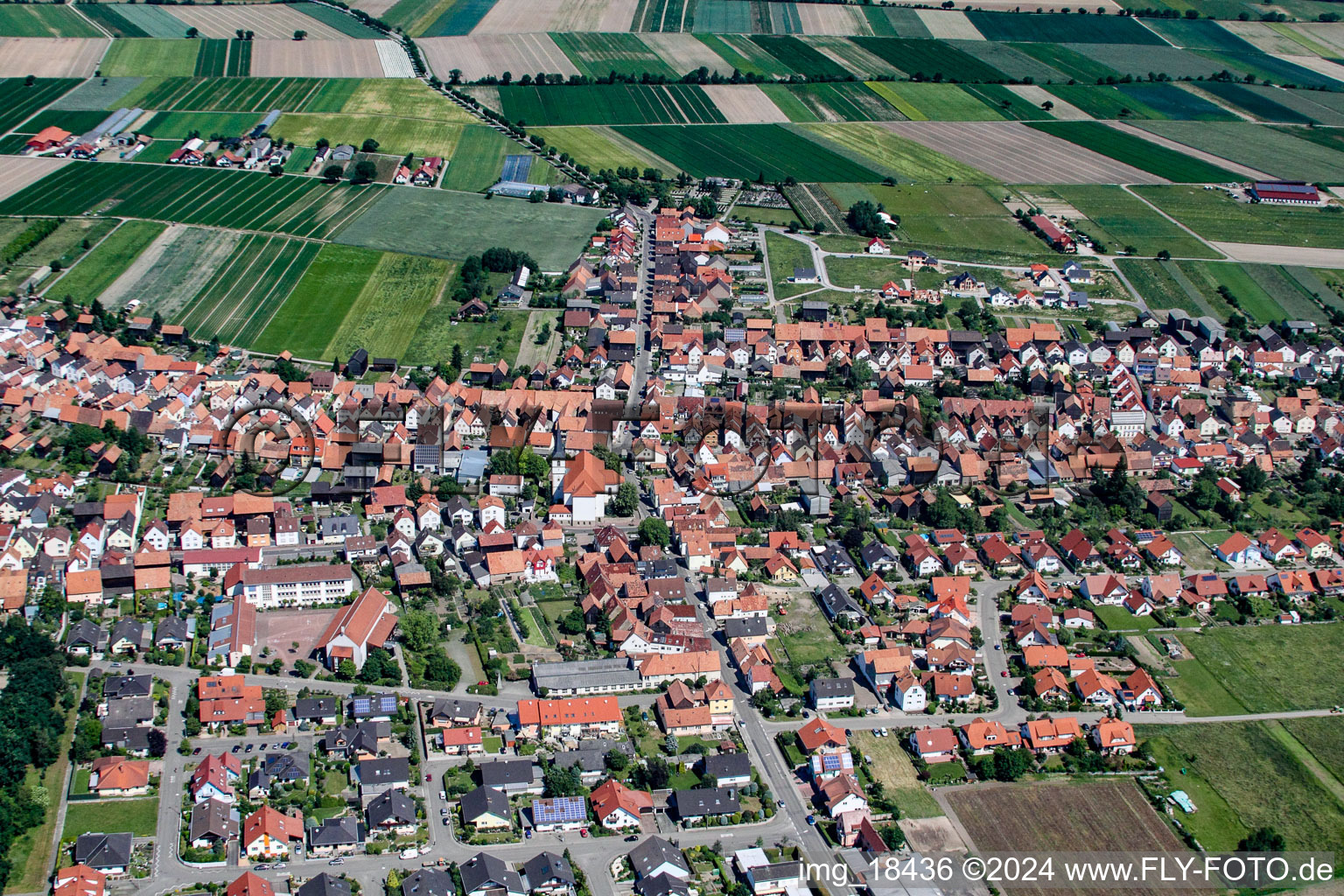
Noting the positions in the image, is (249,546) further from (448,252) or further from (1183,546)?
(1183,546)

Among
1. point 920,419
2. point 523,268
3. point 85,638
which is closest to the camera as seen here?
point 85,638

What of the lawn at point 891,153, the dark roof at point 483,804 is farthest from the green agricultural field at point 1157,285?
the dark roof at point 483,804

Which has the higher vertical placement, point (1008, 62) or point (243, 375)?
point (1008, 62)

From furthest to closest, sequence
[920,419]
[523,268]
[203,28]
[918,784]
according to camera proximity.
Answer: [203,28]
[523,268]
[920,419]
[918,784]

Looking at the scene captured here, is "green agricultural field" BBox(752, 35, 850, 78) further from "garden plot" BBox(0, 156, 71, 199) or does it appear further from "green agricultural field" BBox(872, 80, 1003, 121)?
"garden plot" BBox(0, 156, 71, 199)

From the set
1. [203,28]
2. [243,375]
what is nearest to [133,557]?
[243,375]

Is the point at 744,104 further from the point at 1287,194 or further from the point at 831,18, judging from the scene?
the point at 1287,194

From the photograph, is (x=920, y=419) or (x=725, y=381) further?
(x=725, y=381)

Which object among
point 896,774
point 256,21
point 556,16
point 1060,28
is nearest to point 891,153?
point 1060,28
